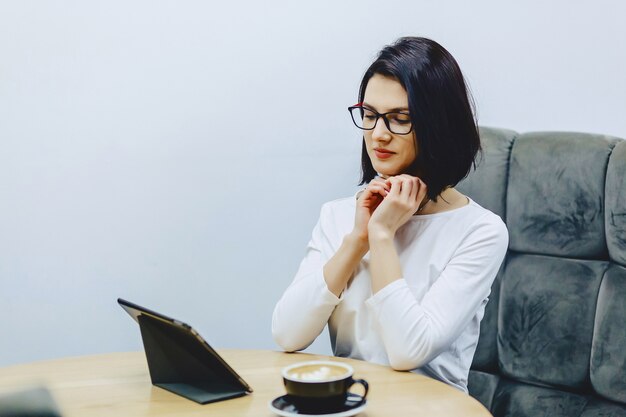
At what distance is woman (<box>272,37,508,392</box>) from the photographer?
52.9 inches

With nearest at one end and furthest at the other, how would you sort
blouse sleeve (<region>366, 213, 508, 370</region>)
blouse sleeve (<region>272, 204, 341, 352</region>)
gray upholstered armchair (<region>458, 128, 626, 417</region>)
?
1. blouse sleeve (<region>366, 213, 508, 370</region>)
2. blouse sleeve (<region>272, 204, 341, 352</region>)
3. gray upholstered armchair (<region>458, 128, 626, 417</region>)

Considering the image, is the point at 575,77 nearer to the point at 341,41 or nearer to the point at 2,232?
the point at 341,41

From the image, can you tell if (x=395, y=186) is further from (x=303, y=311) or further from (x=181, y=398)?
(x=181, y=398)

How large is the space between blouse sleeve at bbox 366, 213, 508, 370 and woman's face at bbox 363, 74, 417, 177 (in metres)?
0.19

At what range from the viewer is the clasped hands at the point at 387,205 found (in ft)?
4.56

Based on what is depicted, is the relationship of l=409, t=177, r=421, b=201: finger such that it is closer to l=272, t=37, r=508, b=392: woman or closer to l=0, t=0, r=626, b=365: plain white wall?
l=272, t=37, r=508, b=392: woman

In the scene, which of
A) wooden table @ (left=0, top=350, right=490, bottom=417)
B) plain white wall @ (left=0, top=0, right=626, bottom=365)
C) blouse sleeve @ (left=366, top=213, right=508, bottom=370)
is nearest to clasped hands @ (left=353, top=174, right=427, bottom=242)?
blouse sleeve @ (left=366, top=213, right=508, bottom=370)

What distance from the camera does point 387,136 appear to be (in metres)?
1.43

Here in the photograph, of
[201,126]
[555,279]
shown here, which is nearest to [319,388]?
[555,279]

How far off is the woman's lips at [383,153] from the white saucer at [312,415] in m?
0.58

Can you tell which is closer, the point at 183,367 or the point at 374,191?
the point at 183,367

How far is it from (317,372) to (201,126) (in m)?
1.10

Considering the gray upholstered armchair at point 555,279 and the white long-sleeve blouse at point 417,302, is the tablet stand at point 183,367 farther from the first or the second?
the gray upholstered armchair at point 555,279

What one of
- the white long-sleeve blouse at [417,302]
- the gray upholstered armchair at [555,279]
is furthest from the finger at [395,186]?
the gray upholstered armchair at [555,279]
